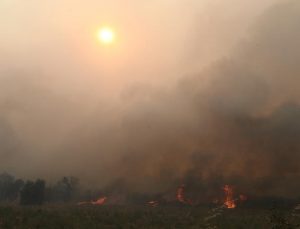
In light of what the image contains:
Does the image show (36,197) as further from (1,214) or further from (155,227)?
(155,227)

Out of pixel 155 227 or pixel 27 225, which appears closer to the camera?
pixel 27 225

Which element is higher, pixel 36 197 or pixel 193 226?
pixel 36 197

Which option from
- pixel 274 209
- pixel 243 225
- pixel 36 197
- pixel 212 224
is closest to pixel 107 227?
pixel 212 224

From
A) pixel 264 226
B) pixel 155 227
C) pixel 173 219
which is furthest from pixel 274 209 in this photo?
pixel 173 219

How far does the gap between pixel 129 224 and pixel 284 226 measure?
5213cm

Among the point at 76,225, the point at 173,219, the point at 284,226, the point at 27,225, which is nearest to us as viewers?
the point at 284,226

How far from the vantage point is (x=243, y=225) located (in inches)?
2852

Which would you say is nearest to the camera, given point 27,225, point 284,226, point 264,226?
point 284,226

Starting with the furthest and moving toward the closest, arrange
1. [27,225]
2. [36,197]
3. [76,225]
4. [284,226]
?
[36,197]
[76,225]
[27,225]
[284,226]

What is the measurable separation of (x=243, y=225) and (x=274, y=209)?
53588mm

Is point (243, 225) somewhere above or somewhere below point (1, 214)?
below

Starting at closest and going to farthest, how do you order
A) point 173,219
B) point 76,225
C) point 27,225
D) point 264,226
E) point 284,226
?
point 284,226, point 27,225, point 76,225, point 264,226, point 173,219

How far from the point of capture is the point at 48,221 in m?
65.8

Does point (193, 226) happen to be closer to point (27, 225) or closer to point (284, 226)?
point (27, 225)
